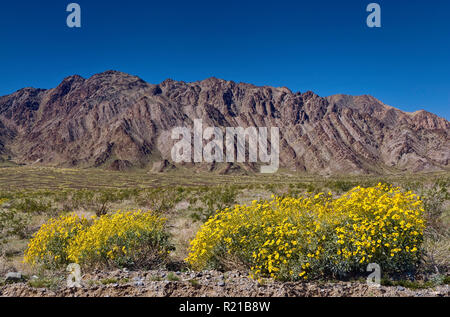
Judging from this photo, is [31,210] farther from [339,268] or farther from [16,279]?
[339,268]

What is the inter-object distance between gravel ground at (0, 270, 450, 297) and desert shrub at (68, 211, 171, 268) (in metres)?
1.28

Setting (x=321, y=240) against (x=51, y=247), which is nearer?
(x=321, y=240)

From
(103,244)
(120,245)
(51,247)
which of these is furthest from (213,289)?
(51,247)

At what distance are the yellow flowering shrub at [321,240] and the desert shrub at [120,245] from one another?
59.0 inches

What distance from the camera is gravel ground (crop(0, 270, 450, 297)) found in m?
5.10

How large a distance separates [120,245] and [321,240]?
5024mm

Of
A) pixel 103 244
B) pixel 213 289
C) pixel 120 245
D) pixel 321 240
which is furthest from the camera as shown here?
pixel 120 245

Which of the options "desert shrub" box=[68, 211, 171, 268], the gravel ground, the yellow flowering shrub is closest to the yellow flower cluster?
"desert shrub" box=[68, 211, 171, 268]

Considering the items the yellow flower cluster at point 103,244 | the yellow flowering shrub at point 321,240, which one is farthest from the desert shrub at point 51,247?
the yellow flowering shrub at point 321,240

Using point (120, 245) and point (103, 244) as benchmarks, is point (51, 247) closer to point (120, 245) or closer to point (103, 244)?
point (103, 244)

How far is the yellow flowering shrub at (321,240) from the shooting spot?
571cm

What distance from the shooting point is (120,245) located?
717 cm

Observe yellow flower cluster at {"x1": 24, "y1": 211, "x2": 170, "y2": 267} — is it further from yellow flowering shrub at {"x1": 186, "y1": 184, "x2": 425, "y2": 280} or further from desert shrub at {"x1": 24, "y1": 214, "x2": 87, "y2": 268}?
yellow flowering shrub at {"x1": 186, "y1": 184, "x2": 425, "y2": 280}
